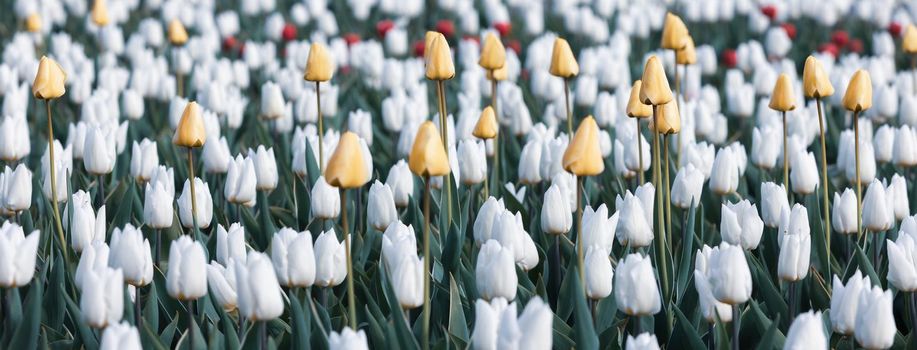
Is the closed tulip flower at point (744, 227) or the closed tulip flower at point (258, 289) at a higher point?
the closed tulip flower at point (258, 289)

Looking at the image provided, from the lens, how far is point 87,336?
255cm

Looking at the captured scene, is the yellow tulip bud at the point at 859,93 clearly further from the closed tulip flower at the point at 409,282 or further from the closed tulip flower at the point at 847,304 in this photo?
the closed tulip flower at the point at 409,282

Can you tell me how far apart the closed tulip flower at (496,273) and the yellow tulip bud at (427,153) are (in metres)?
0.32

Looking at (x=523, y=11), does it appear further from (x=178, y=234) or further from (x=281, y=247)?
(x=281, y=247)

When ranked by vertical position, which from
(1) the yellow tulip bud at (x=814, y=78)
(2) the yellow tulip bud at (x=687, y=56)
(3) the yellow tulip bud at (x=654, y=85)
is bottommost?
(2) the yellow tulip bud at (x=687, y=56)

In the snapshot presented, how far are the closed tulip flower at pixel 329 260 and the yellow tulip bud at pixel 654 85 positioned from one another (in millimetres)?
758

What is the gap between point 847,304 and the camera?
2385mm

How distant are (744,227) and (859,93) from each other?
1.43ft

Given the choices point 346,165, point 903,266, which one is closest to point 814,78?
point 903,266

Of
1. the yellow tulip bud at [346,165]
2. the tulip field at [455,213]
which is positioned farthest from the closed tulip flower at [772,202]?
the yellow tulip bud at [346,165]

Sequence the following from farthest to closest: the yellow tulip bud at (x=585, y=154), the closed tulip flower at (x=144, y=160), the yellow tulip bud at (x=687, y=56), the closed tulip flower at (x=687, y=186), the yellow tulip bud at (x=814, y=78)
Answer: the yellow tulip bud at (x=687, y=56), the closed tulip flower at (x=144, y=160), the closed tulip flower at (x=687, y=186), the yellow tulip bud at (x=814, y=78), the yellow tulip bud at (x=585, y=154)

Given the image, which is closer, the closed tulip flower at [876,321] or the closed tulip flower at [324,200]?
the closed tulip flower at [876,321]

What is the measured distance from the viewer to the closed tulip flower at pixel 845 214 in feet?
10.2

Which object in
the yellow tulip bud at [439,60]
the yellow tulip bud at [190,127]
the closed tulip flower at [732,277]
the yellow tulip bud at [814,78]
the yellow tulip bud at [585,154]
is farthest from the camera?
the yellow tulip bud at [814,78]
